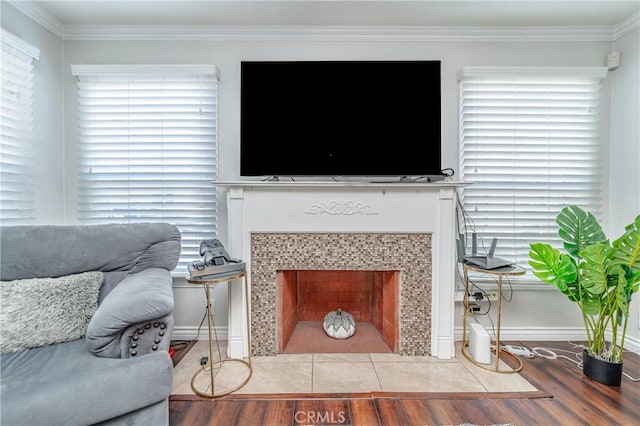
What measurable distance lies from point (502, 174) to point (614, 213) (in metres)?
0.94

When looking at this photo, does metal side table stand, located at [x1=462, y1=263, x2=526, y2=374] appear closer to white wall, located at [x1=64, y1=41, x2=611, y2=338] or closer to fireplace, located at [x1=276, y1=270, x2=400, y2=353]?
fireplace, located at [x1=276, y1=270, x2=400, y2=353]

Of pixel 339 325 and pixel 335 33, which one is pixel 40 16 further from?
pixel 339 325

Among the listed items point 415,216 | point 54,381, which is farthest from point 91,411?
point 415,216

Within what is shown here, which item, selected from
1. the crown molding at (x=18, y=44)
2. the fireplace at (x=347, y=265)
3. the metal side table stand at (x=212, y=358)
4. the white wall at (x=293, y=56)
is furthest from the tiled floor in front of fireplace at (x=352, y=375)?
the crown molding at (x=18, y=44)

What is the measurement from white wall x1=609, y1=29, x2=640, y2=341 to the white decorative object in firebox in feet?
6.94

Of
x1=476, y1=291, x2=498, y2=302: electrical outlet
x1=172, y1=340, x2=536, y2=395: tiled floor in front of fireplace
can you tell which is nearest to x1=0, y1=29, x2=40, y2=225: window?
x1=172, y1=340, x2=536, y2=395: tiled floor in front of fireplace

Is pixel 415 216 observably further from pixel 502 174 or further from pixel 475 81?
pixel 475 81

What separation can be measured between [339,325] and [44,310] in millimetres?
1790

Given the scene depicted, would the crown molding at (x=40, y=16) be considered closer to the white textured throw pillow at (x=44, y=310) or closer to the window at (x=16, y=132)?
the window at (x=16, y=132)

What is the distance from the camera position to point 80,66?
2.26m

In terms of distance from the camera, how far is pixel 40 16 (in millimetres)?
2162

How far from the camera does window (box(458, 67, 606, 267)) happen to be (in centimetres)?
234

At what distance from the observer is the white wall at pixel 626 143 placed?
2213 millimetres

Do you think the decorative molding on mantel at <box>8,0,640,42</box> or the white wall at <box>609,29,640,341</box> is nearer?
the white wall at <box>609,29,640,341</box>
